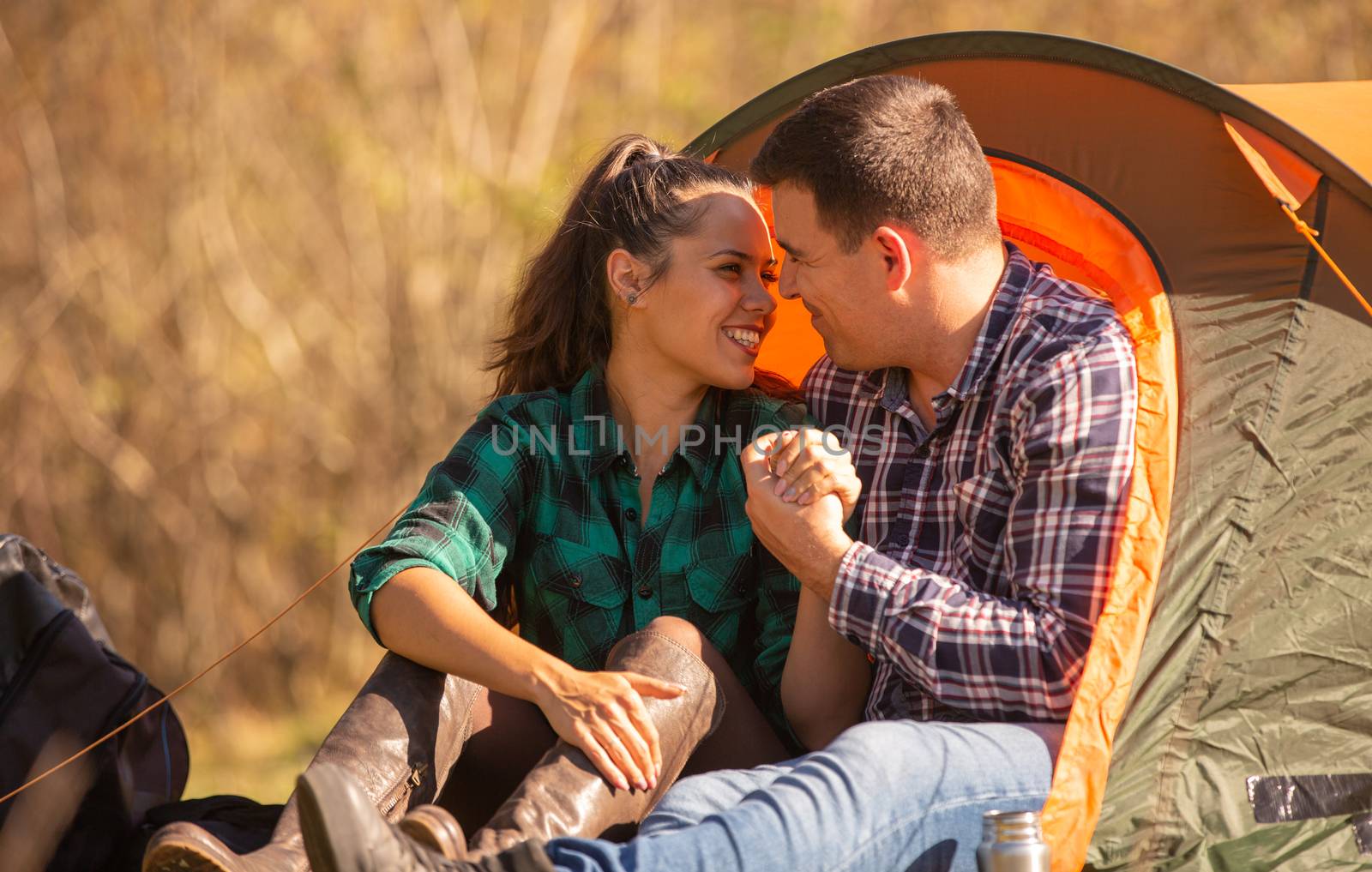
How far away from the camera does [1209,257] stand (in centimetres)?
228

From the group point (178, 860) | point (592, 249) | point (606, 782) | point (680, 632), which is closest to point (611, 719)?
point (606, 782)

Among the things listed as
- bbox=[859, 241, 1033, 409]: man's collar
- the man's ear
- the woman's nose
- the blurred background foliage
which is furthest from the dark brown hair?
the blurred background foliage

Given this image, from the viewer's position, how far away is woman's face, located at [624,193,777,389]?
8.39ft

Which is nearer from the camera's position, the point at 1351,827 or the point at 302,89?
the point at 1351,827

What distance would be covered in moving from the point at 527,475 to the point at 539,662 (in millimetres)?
494

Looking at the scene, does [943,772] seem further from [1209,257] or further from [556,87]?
[556,87]

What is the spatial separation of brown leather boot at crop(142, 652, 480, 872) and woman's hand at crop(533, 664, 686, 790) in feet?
0.72

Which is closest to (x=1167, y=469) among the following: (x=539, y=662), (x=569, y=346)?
(x=539, y=662)

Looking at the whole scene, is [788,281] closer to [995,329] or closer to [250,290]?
[995,329]

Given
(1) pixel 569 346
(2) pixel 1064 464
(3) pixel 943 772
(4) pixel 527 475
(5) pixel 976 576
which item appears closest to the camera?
(3) pixel 943 772

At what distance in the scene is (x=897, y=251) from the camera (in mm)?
2293

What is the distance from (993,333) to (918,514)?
328 millimetres

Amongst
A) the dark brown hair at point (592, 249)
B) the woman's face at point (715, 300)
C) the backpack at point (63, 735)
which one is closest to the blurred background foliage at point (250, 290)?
the backpack at point (63, 735)

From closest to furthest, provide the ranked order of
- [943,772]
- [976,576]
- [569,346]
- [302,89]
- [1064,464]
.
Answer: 1. [943,772]
2. [1064,464]
3. [976,576]
4. [569,346]
5. [302,89]
